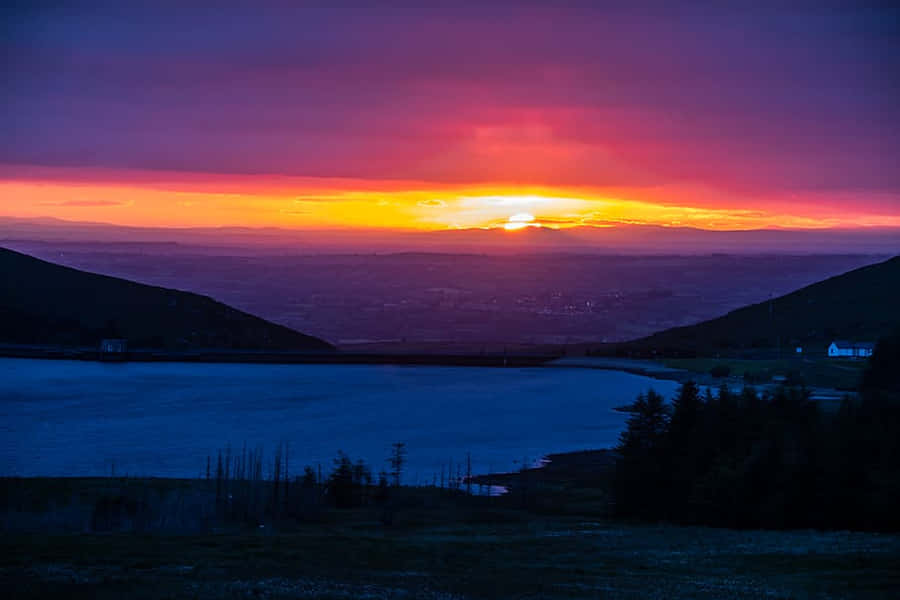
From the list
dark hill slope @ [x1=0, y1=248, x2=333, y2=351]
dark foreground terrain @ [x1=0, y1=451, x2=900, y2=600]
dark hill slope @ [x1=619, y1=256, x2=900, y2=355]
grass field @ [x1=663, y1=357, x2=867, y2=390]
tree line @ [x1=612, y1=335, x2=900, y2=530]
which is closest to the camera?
dark foreground terrain @ [x1=0, y1=451, x2=900, y2=600]

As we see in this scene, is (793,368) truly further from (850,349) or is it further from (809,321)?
(809,321)

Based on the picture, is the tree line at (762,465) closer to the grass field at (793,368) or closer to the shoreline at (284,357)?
the grass field at (793,368)

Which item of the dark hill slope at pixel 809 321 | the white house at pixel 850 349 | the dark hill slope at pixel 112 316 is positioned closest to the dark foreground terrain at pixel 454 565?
the white house at pixel 850 349

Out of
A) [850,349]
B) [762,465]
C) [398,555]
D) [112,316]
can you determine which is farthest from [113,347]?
[398,555]

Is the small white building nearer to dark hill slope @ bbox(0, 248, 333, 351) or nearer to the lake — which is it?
the lake

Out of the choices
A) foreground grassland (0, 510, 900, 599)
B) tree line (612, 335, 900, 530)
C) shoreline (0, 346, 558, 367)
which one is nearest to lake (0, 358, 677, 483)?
shoreline (0, 346, 558, 367)

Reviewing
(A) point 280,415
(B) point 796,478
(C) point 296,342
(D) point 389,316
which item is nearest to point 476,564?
(B) point 796,478

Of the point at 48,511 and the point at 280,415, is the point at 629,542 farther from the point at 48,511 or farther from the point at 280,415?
the point at 280,415
